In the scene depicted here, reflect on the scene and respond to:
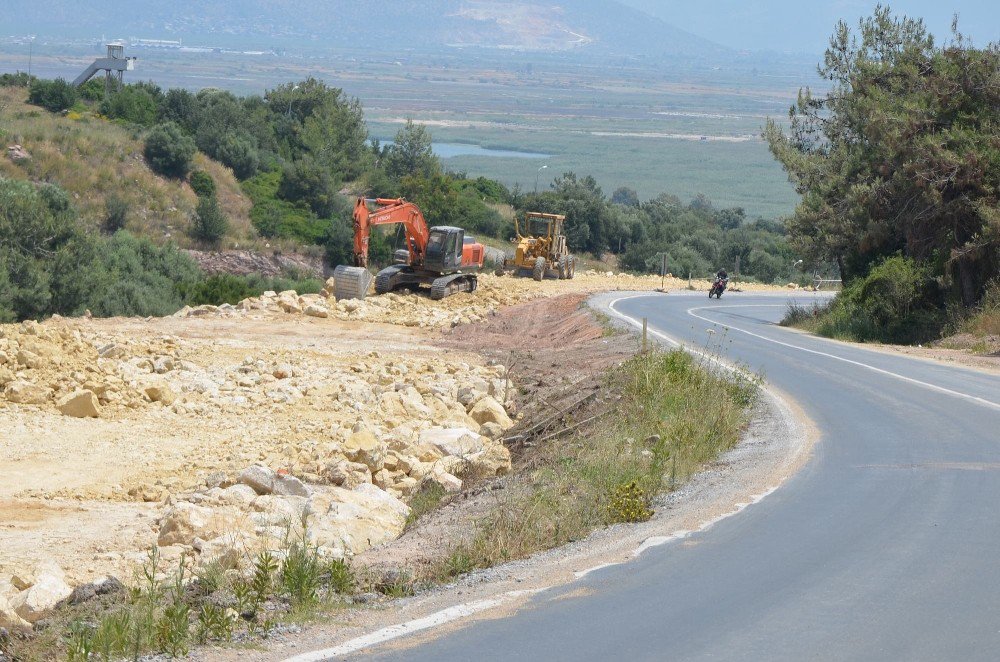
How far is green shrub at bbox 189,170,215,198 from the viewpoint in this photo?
71.9 metres

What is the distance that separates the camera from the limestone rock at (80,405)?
1919 cm

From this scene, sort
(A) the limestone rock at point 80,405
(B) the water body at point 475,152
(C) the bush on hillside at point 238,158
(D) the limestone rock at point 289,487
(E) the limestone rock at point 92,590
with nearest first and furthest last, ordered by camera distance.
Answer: (E) the limestone rock at point 92,590 < (D) the limestone rock at point 289,487 < (A) the limestone rock at point 80,405 < (C) the bush on hillside at point 238,158 < (B) the water body at point 475,152

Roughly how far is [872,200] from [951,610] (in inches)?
1026

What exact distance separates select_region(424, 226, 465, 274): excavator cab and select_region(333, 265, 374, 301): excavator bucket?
228cm

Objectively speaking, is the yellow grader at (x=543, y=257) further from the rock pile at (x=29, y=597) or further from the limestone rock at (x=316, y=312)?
the rock pile at (x=29, y=597)

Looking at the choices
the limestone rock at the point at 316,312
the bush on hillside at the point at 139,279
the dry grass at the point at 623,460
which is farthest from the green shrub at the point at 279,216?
the dry grass at the point at 623,460

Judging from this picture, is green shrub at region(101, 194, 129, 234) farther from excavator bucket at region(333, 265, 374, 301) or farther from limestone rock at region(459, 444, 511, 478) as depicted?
limestone rock at region(459, 444, 511, 478)

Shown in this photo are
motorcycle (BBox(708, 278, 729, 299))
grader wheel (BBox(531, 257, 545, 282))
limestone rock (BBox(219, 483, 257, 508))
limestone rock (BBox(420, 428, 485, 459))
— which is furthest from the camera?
grader wheel (BBox(531, 257, 545, 282))

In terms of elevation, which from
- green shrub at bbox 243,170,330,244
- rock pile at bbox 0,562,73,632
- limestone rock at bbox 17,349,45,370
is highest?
rock pile at bbox 0,562,73,632

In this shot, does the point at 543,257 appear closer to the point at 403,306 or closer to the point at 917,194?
the point at 403,306

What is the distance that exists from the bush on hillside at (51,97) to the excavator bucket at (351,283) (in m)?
55.4

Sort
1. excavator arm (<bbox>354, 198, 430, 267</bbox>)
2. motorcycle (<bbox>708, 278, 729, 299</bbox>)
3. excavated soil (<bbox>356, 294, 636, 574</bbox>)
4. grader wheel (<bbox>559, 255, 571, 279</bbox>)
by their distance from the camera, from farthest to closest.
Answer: grader wheel (<bbox>559, 255, 571, 279</bbox>)
motorcycle (<bbox>708, 278, 729, 299</bbox>)
excavator arm (<bbox>354, 198, 430, 267</bbox>)
excavated soil (<bbox>356, 294, 636, 574</bbox>)

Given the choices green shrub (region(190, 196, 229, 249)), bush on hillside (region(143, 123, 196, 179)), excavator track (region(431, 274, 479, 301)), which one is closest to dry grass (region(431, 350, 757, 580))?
excavator track (region(431, 274, 479, 301))

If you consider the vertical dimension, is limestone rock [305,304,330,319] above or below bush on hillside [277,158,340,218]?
above
